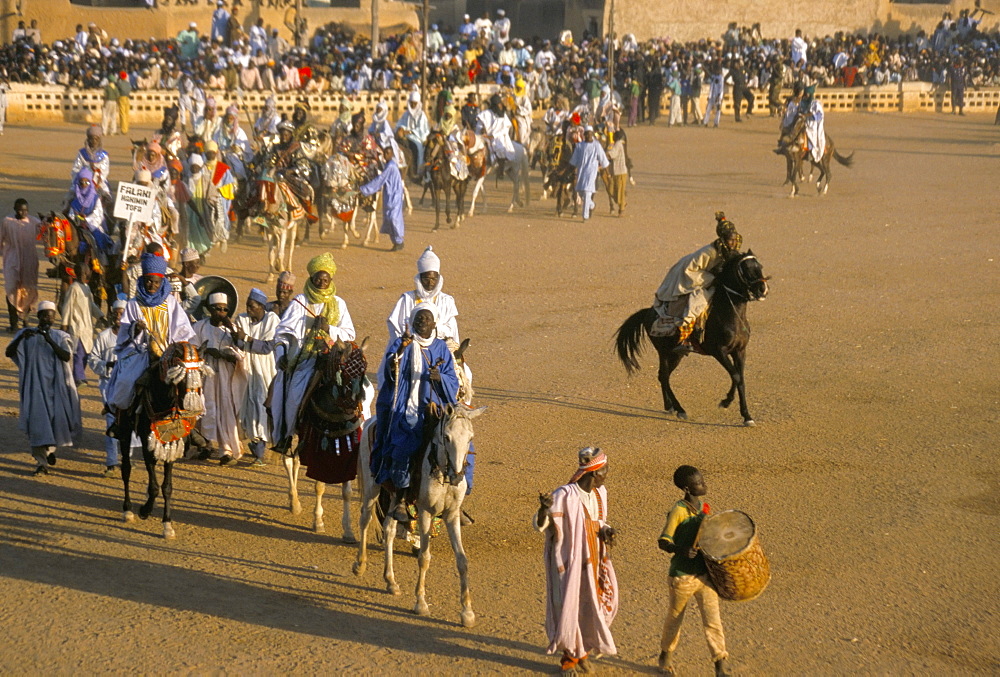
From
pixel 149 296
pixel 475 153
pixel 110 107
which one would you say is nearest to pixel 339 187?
pixel 475 153

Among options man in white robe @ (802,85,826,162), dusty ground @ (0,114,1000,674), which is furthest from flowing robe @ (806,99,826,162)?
dusty ground @ (0,114,1000,674)

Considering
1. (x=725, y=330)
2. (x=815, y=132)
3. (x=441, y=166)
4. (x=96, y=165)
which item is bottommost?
(x=725, y=330)

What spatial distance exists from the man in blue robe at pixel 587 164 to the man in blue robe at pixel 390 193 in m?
4.10

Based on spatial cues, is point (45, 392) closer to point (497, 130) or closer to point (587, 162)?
point (587, 162)

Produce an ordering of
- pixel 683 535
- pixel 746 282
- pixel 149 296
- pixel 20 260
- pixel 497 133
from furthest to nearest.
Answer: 1. pixel 497 133
2. pixel 20 260
3. pixel 746 282
4. pixel 149 296
5. pixel 683 535

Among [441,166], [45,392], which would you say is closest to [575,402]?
[45,392]

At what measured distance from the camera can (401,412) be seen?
771cm

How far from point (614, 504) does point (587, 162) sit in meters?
13.1

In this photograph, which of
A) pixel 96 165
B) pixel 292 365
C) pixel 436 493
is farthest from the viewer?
pixel 96 165

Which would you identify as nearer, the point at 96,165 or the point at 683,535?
the point at 683,535

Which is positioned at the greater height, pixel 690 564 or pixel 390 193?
pixel 390 193

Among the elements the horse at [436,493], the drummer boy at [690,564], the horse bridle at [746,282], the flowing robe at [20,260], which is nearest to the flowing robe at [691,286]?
the horse bridle at [746,282]

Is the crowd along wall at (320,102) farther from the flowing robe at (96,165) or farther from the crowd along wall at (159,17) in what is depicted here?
the flowing robe at (96,165)

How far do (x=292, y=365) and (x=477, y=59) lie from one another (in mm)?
32619
